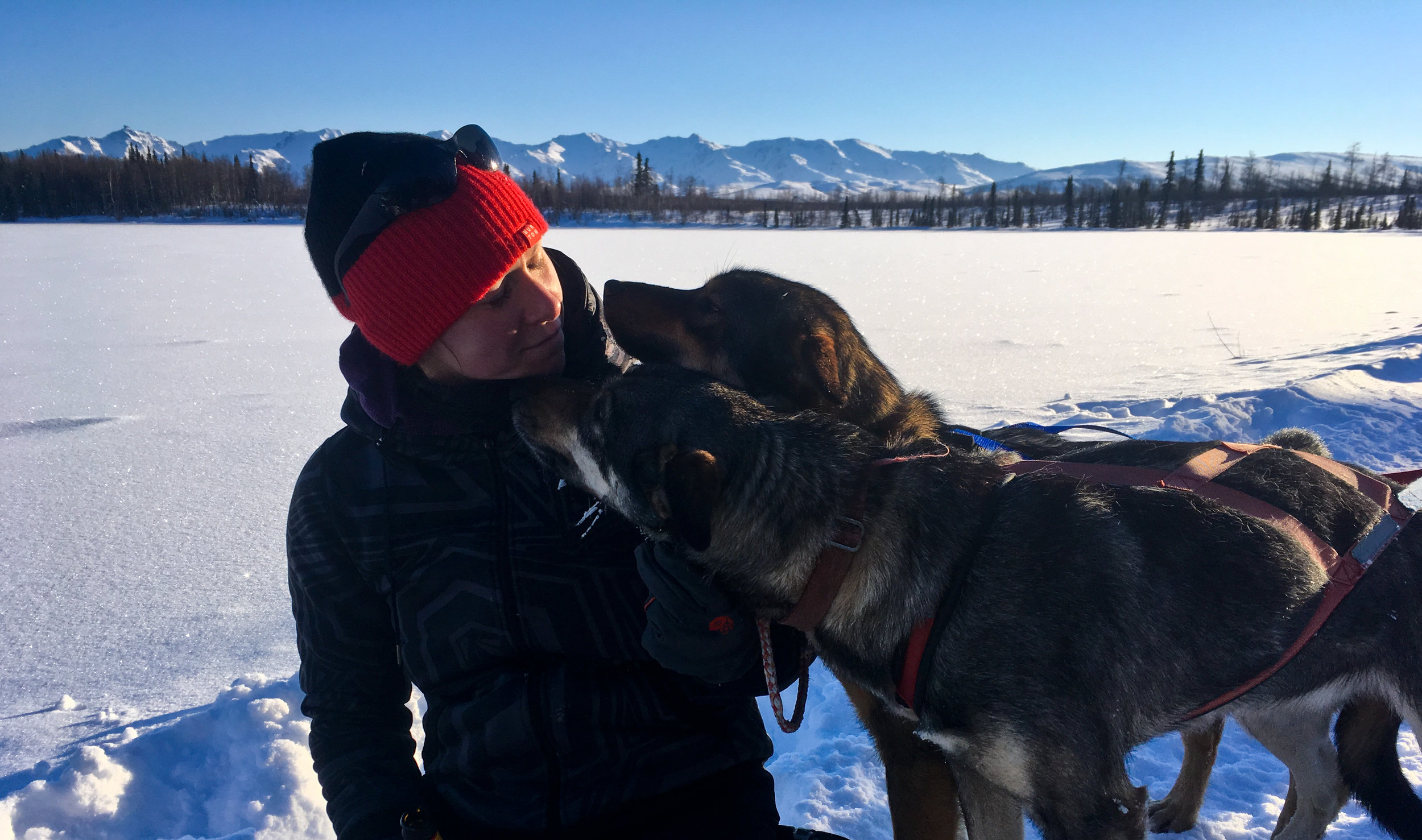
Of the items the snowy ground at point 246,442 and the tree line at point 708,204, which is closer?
the snowy ground at point 246,442

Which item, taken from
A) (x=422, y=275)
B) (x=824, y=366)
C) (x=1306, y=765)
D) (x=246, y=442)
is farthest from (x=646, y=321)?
(x=246, y=442)

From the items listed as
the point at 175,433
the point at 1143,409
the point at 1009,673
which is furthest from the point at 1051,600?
the point at 175,433

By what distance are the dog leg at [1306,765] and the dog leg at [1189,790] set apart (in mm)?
160

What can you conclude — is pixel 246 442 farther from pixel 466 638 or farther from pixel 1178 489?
pixel 1178 489

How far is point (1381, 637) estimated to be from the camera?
90.9 inches

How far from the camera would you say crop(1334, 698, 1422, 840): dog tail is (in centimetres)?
263

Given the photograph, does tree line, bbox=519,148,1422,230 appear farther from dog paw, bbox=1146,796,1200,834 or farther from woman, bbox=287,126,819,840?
dog paw, bbox=1146,796,1200,834

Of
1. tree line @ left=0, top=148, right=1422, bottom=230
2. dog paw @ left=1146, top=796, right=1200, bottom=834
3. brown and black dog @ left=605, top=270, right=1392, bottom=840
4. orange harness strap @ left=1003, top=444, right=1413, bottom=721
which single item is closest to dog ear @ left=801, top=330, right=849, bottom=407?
brown and black dog @ left=605, top=270, right=1392, bottom=840

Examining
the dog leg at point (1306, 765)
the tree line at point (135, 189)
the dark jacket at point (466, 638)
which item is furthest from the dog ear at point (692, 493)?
the tree line at point (135, 189)

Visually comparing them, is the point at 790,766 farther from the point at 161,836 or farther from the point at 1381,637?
the point at 161,836

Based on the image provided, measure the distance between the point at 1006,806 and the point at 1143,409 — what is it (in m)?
5.82

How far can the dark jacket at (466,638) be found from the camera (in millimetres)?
2117

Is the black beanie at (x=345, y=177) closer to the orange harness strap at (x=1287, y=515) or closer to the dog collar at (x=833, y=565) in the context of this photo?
the dog collar at (x=833, y=565)

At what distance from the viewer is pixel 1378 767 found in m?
2.68
